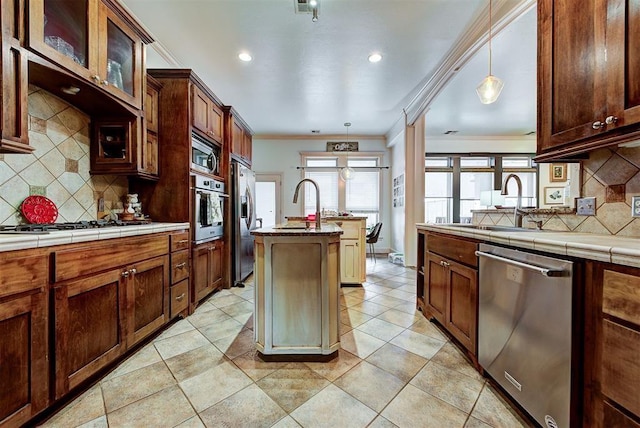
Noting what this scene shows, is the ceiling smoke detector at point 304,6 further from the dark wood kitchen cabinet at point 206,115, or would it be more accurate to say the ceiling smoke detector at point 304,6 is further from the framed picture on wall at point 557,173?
the framed picture on wall at point 557,173

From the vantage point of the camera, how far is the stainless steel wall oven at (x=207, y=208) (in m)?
2.62

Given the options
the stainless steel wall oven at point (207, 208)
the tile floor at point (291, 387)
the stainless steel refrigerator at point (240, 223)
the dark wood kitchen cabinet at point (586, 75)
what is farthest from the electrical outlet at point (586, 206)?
the stainless steel refrigerator at point (240, 223)

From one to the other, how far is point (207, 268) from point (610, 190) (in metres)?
3.32

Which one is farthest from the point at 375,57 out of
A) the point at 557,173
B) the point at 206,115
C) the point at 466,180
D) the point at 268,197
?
the point at 557,173

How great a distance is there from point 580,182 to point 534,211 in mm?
354

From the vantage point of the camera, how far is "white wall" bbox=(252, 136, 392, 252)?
620 cm

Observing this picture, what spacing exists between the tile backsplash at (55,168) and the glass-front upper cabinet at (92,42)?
1.40 ft

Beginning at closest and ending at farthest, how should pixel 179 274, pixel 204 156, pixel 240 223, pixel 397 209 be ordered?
pixel 179 274
pixel 204 156
pixel 240 223
pixel 397 209

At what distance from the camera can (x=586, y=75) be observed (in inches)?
50.6

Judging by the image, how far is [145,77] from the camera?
2170 mm

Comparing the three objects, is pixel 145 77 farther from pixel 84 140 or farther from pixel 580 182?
pixel 580 182

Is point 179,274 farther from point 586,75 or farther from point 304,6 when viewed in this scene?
point 586,75

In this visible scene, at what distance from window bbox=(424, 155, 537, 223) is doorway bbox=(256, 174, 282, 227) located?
147 inches

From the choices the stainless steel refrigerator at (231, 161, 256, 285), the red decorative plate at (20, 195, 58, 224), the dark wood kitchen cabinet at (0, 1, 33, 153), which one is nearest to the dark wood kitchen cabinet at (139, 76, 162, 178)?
the red decorative plate at (20, 195, 58, 224)
